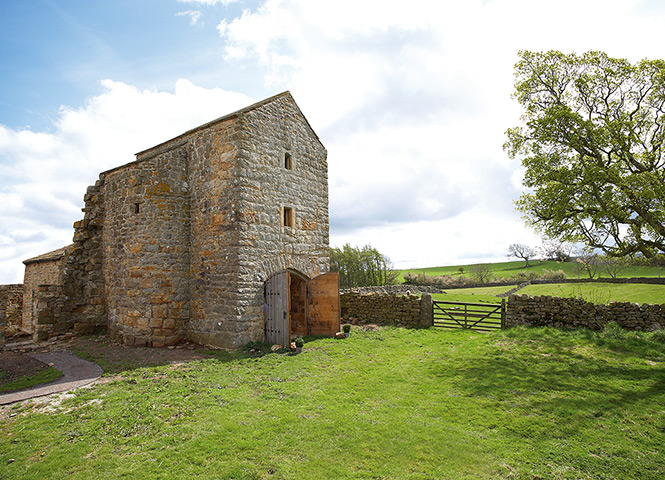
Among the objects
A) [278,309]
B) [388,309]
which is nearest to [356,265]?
[388,309]

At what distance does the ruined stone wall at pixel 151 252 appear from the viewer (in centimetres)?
1169

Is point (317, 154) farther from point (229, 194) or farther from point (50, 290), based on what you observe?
point (50, 290)

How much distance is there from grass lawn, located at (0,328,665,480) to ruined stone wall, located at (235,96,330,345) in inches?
108

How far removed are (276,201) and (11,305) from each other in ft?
56.7

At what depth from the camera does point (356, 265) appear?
40531mm

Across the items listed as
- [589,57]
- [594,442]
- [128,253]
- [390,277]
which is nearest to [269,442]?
[594,442]

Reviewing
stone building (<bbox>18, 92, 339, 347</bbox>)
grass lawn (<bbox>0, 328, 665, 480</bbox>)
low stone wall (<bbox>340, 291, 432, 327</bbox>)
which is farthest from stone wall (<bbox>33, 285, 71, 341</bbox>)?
low stone wall (<bbox>340, 291, 432, 327</bbox>)

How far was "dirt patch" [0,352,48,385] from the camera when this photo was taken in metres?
8.77

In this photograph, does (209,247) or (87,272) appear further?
(87,272)

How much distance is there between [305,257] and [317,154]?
4952 mm

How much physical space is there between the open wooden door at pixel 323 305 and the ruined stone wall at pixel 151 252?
4907 mm

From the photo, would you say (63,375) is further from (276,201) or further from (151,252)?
(276,201)

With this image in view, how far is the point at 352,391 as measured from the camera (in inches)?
305

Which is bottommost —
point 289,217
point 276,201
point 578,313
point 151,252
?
point 578,313
